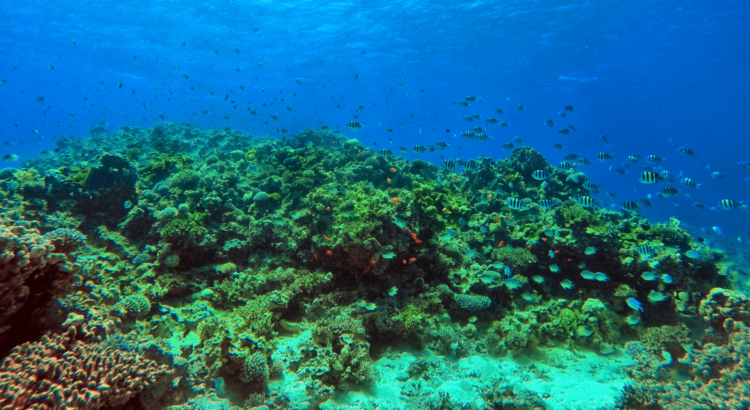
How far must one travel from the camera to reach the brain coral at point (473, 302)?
7.99 metres

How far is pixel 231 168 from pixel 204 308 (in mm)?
8147

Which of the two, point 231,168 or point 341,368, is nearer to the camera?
point 341,368

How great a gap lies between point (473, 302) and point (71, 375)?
7588 mm

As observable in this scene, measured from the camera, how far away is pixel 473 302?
802 cm

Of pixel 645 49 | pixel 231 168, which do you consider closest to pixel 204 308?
pixel 231 168

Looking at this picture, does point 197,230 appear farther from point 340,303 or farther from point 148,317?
point 340,303

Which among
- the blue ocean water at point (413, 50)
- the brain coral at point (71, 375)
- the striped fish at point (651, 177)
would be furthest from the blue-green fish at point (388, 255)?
the blue ocean water at point (413, 50)

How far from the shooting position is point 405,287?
832cm

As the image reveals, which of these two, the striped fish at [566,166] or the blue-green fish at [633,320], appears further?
the striped fish at [566,166]

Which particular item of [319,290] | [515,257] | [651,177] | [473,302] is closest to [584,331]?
[515,257]

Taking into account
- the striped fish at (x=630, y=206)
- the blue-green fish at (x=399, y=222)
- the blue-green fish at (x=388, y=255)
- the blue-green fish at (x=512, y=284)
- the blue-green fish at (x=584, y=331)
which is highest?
the blue-green fish at (x=399, y=222)

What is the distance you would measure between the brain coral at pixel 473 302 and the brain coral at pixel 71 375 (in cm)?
648

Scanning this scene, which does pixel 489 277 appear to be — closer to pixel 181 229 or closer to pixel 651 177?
pixel 651 177

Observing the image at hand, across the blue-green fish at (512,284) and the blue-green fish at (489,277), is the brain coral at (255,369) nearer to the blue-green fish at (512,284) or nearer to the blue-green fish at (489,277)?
the blue-green fish at (489,277)
